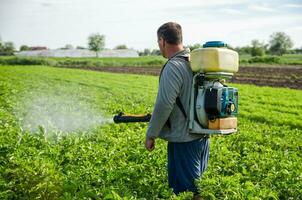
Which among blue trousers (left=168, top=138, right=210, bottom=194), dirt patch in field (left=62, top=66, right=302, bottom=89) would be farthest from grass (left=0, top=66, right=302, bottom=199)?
dirt patch in field (left=62, top=66, right=302, bottom=89)

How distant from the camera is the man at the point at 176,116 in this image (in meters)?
4.45

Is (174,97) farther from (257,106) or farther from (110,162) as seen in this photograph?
(257,106)

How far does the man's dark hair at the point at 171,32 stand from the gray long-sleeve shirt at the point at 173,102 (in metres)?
0.16

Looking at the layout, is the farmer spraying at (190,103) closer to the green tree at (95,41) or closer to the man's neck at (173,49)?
the man's neck at (173,49)

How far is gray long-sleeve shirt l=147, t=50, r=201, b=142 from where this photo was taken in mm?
4430

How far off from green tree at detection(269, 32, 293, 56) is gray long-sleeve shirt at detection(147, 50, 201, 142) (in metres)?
104

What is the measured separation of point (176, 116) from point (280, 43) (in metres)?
110

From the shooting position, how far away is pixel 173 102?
444 centimetres

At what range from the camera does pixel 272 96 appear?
19.0m

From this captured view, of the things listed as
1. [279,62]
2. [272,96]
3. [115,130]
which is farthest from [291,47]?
[115,130]

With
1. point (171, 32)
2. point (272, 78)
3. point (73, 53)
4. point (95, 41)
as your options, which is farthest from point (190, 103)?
point (73, 53)

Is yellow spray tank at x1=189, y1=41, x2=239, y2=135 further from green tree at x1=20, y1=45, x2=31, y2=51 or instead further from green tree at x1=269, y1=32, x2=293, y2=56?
green tree at x1=20, y1=45, x2=31, y2=51

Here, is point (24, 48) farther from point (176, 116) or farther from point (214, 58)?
point (214, 58)

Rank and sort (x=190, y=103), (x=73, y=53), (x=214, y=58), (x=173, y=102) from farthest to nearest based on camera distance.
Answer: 1. (x=73, y=53)
2. (x=190, y=103)
3. (x=173, y=102)
4. (x=214, y=58)
